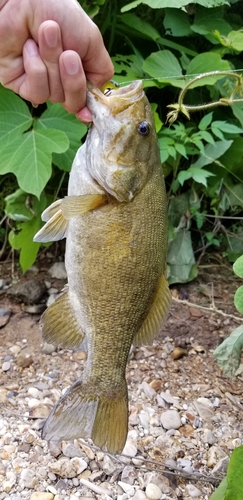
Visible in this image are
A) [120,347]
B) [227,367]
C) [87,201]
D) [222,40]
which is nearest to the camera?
[87,201]

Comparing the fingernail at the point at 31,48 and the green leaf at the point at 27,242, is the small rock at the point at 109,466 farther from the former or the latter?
the fingernail at the point at 31,48

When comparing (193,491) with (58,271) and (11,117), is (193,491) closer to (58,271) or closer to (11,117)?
(58,271)

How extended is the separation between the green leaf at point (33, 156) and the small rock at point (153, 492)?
4.23ft

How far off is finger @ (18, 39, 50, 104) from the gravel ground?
4.49ft

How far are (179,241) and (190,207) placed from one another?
0.22 m

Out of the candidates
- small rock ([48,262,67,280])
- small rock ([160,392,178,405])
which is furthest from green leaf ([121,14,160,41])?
small rock ([160,392,178,405])

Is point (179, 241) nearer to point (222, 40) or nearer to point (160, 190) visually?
point (222, 40)

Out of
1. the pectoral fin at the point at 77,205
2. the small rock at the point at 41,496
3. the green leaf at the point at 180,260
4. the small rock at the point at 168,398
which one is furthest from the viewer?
the green leaf at the point at 180,260

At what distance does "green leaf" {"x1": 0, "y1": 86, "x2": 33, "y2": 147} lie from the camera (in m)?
2.53

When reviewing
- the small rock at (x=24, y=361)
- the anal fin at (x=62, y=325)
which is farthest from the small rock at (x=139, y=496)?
the small rock at (x=24, y=361)

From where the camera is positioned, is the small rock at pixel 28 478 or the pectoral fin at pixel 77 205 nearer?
the pectoral fin at pixel 77 205

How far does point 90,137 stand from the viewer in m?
1.45

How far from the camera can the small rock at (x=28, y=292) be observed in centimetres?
300

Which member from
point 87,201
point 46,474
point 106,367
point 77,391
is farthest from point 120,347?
point 46,474
